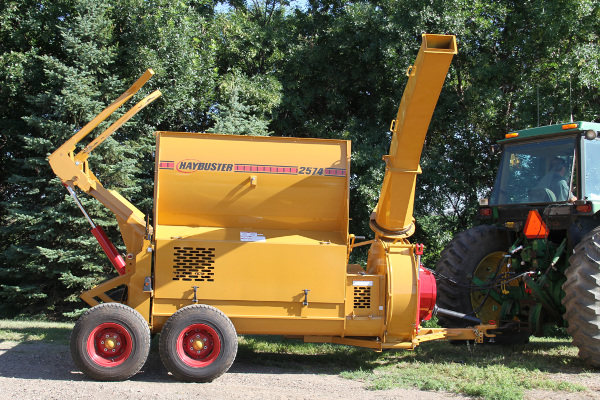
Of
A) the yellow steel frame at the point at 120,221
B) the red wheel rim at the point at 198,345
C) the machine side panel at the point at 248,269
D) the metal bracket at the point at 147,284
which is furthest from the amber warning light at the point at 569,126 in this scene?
the metal bracket at the point at 147,284

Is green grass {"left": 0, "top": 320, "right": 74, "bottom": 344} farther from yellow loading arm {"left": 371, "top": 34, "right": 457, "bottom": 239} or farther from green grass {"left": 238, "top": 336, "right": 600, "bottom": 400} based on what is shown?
yellow loading arm {"left": 371, "top": 34, "right": 457, "bottom": 239}

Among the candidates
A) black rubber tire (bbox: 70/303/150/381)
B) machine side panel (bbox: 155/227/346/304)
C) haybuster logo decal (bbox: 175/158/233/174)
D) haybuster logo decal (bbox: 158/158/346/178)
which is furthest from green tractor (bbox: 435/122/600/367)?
black rubber tire (bbox: 70/303/150/381)

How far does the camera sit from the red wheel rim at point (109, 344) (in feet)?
18.9

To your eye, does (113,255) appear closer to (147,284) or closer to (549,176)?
(147,284)

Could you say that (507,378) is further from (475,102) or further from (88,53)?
(88,53)

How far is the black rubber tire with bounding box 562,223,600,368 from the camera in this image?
6.11 metres

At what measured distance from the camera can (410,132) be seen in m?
5.98

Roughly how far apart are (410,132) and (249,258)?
2.21 metres

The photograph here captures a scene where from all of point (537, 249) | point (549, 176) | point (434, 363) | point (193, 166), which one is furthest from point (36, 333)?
point (549, 176)

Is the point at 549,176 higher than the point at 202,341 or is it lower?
higher

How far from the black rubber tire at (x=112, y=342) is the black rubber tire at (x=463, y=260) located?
4111 mm

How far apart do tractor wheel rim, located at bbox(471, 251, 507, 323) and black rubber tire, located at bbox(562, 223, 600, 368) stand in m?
1.74

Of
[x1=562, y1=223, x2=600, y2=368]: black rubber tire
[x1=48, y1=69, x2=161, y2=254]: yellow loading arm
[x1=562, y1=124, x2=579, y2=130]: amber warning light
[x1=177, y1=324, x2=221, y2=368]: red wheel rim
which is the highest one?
[x1=562, y1=124, x2=579, y2=130]: amber warning light

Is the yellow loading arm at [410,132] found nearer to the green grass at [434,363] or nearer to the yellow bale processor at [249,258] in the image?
the yellow bale processor at [249,258]
